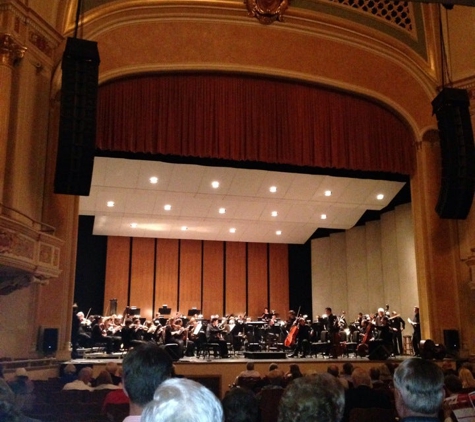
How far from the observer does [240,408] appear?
120 inches

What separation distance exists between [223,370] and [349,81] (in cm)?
689

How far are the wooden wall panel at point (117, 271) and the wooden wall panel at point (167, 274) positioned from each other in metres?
1.10

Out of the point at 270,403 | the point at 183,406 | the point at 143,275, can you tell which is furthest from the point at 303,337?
the point at 183,406

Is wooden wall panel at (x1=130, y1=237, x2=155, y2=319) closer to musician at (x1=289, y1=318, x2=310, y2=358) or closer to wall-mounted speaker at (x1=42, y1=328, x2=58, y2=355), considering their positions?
musician at (x1=289, y1=318, x2=310, y2=358)

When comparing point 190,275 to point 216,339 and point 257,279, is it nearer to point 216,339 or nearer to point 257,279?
point 257,279

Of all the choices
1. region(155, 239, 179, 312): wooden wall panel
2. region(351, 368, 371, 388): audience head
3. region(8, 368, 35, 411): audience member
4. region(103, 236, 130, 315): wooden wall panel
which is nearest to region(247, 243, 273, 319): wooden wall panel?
region(155, 239, 179, 312): wooden wall panel

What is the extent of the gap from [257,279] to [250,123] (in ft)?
33.0

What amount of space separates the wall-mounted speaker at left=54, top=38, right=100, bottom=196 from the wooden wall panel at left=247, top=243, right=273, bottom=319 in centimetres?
1253

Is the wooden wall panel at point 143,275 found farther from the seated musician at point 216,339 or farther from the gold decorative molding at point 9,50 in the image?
the gold decorative molding at point 9,50

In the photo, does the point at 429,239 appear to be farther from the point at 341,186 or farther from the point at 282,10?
the point at 282,10

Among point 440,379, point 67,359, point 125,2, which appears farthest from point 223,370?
point 440,379

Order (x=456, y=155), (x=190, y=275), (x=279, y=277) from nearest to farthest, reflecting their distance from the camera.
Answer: (x=456, y=155) → (x=190, y=275) → (x=279, y=277)

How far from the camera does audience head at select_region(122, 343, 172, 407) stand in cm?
218

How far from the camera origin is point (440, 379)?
237cm
